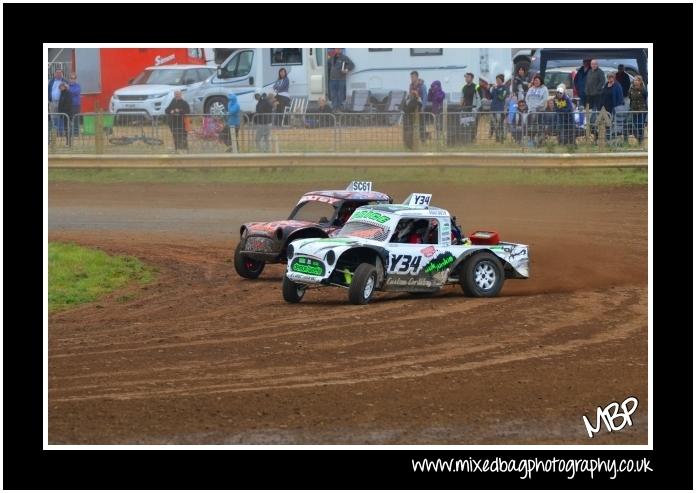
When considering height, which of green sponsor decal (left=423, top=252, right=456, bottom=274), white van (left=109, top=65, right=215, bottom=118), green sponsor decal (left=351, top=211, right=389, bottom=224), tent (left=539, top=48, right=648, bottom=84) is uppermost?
tent (left=539, top=48, right=648, bottom=84)

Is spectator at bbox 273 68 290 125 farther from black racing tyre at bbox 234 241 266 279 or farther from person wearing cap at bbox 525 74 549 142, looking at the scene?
black racing tyre at bbox 234 241 266 279

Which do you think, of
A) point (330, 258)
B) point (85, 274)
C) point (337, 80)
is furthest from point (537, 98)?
point (330, 258)

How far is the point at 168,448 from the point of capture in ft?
31.6

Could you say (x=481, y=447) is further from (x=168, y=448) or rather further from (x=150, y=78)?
(x=150, y=78)

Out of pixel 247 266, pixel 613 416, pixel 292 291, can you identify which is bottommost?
pixel 613 416

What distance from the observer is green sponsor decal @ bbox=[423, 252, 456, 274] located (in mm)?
15477

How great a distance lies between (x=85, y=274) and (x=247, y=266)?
2294 millimetres

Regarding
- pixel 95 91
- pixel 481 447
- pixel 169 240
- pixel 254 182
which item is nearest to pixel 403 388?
pixel 481 447

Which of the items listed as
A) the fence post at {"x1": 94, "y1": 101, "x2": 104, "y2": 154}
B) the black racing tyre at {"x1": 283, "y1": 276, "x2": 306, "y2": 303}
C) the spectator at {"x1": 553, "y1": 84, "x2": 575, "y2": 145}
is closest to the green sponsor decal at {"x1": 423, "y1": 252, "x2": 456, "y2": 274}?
the black racing tyre at {"x1": 283, "y1": 276, "x2": 306, "y2": 303}

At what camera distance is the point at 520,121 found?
26.5m

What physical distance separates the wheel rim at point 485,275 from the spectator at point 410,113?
1158 cm

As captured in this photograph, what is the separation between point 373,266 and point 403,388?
3.88 metres

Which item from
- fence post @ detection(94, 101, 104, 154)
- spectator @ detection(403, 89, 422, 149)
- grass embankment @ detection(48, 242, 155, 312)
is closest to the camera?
grass embankment @ detection(48, 242, 155, 312)

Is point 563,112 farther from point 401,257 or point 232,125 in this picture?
point 401,257
